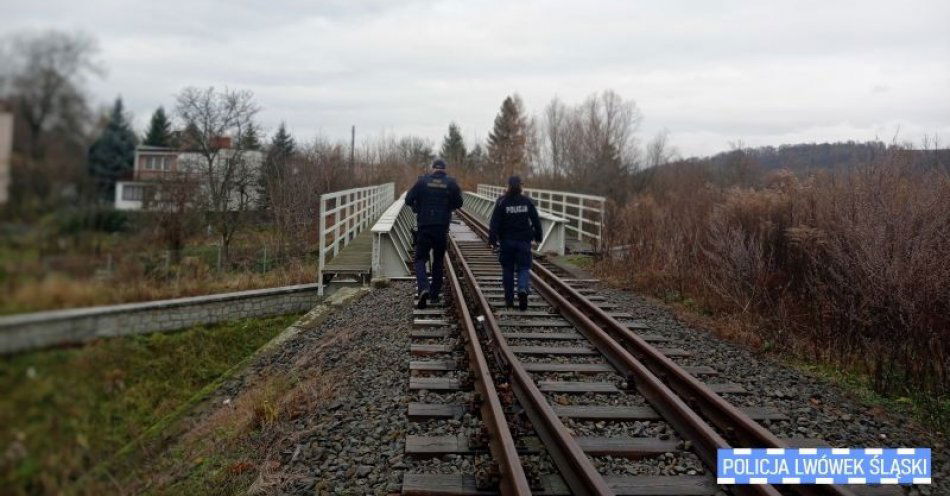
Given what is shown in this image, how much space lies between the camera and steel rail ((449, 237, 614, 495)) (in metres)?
3.39

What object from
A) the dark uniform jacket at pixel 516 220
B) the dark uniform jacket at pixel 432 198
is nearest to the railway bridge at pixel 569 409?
the dark uniform jacket at pixel 516 220

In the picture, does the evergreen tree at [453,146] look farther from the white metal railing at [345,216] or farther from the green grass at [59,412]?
the green grass at [59,412]

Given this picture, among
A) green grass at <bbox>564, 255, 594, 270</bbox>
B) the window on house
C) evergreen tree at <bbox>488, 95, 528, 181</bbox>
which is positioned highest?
evergreen tree at <bbox>488, 95, 528, 181</bbox>

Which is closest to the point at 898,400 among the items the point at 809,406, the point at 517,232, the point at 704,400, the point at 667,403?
Result: the point at 809,406

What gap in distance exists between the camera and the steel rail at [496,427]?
10.9ft

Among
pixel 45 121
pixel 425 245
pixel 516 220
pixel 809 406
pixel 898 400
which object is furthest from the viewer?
pixel 516 220

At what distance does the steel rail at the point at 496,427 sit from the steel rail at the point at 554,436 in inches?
8.5

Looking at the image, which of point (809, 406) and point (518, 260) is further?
point (518, 260)

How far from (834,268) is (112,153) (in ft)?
28.1

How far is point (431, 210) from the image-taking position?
8070 millimetres

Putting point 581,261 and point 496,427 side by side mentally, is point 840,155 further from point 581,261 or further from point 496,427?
point 496,427

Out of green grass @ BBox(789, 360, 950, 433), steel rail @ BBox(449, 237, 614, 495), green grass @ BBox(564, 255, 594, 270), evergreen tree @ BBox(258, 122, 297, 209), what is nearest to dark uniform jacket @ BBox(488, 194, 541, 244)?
steel rail @ BBox(449, 237, 614, 495)

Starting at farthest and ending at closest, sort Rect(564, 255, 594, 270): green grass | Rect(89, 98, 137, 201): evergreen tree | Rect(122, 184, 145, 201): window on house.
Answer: Rect(564, 255, 594, 270): green grass < Rect(122, 184, 145, 201): window on house < Rect(89, 98, 137, 201): evergreen tree
